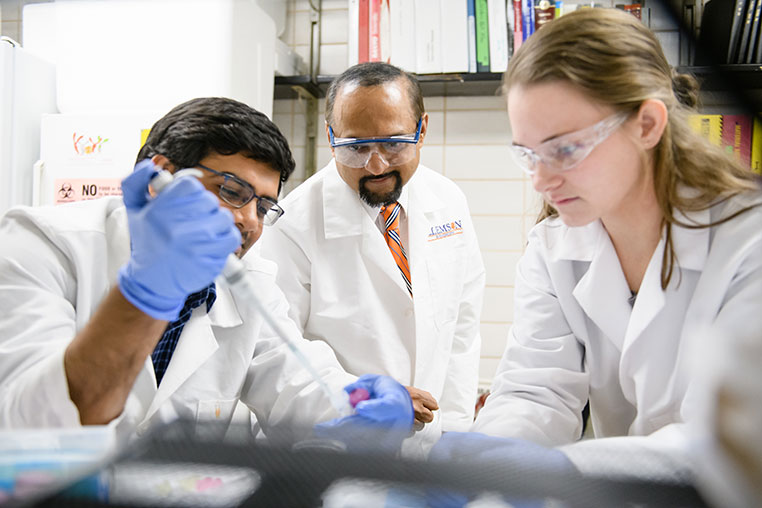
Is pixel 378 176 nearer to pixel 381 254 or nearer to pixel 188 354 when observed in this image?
pixel 381 254

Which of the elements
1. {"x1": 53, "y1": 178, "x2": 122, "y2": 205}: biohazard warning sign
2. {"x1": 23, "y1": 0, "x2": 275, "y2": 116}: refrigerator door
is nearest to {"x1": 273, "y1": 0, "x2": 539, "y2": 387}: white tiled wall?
{"x1": 23, "y1": 0, "x2": 275, "y2": 116}: refrigerator door

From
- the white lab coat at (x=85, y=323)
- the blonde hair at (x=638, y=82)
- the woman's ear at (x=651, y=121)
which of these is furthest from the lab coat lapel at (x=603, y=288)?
the white lab coat at (x=85, y=323)

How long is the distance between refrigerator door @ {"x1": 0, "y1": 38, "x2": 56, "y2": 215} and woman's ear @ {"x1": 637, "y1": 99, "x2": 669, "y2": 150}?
250 centimetres

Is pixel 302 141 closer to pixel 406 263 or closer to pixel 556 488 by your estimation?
pixel 406 263

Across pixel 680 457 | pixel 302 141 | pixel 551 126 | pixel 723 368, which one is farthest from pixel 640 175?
pixel 302 141

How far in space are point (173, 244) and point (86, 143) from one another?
2024 mm

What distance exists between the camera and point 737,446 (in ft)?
0.88

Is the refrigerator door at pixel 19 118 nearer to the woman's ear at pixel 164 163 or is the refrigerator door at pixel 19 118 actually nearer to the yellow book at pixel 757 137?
the woman's ear at pixel 164 163

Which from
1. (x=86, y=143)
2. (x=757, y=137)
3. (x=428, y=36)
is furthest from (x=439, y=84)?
(x=757, y=137)

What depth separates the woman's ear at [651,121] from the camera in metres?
0.97

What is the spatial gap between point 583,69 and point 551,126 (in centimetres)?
11

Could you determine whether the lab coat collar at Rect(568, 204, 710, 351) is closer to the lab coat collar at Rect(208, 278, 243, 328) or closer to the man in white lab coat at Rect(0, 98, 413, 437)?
the man in white lab coat at Rect(0, 98, 413, 437)

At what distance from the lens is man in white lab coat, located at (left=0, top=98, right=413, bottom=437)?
2.71 feet

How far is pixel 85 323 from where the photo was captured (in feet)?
3.23
